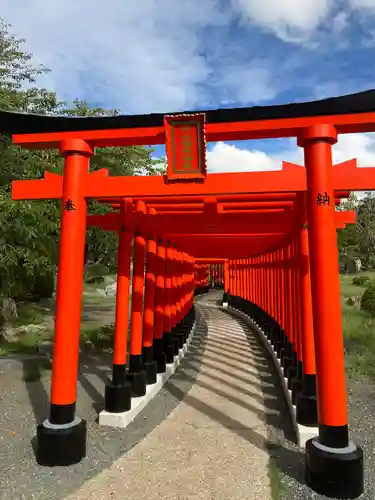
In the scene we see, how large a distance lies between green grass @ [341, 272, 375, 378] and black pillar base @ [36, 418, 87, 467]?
579 cm

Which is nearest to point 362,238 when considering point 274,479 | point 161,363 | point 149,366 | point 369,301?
point 369,301

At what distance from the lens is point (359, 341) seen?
10070 mm

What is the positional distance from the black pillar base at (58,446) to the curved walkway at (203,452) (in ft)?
1.35

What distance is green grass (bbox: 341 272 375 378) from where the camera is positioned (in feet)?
26.0

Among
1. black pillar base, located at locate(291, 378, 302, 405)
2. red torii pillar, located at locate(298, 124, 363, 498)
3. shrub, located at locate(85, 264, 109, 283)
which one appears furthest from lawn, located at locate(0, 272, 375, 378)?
shrub, located at locate(85, 264, 109, 283)

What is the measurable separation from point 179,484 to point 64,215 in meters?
3.03

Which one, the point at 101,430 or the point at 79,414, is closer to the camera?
the point at 101,430

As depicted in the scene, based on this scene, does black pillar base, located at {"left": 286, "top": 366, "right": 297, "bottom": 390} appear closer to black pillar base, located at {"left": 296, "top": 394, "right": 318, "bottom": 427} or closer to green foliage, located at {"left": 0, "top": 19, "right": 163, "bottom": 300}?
black pillar base, located at {"left": 296, "top": 394, "right": 318, "bottom": 427}

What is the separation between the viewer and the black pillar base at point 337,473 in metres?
3.36

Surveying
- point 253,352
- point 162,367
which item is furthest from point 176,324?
point 162,367

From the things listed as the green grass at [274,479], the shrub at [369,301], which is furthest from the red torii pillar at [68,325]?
the shrub at [369,301]

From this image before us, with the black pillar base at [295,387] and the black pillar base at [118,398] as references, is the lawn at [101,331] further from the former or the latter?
the black pillar base at [118,398]

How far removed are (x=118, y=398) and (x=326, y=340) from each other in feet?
10.1

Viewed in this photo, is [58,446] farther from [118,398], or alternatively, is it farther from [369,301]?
[369,301]
